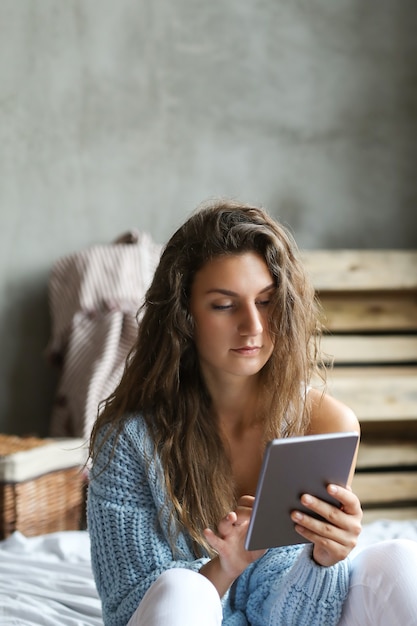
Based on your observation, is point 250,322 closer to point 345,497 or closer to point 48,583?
point 345,497

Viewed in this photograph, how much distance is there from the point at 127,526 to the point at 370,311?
69.9 inches

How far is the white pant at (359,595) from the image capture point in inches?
43.1

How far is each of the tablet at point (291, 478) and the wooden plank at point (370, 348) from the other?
Result: 5.49ft

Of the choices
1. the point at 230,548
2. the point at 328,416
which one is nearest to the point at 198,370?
the point at 328,416

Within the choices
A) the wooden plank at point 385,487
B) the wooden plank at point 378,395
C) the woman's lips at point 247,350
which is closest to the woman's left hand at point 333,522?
the woman's lips at point 247,350

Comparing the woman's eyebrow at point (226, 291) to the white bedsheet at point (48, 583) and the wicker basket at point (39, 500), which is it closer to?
the white bedsheet at point (48, 583)

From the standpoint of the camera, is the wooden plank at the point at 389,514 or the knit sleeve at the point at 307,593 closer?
the knit sleeve at the point at 307,593

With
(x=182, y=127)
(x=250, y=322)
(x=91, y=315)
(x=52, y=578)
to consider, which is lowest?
(x=52, y=578)

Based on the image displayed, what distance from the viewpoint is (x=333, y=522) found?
46.6 inches

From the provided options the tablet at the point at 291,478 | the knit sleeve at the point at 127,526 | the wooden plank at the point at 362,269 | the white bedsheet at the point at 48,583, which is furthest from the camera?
the wooden plank at the point at 362,269

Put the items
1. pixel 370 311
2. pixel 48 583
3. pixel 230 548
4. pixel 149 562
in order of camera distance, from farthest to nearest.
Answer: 1. pixel 370 311
2. pixel 48 583
3. pixel 149 562
4. pixel 230 548

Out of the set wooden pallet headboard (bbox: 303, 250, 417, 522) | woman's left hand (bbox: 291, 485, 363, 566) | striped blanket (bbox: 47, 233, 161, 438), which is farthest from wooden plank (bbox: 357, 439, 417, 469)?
woman's left hand (bbox: 291, 485, 363, 566)

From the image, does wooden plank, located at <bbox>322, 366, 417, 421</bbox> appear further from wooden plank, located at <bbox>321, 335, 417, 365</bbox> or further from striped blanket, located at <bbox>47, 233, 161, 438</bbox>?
striped blanket, located at <bbox>47, 233, 161, 438</bbox>

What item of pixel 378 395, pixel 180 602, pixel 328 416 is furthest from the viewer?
pixel 378 395
